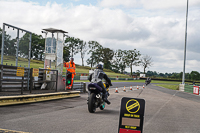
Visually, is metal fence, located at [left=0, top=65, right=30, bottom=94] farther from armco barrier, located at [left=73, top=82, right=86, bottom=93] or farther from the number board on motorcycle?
the number board on motorcycle

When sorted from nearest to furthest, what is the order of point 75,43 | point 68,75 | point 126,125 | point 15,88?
point 126,125, point 15,88, point 68,75, point 75,43

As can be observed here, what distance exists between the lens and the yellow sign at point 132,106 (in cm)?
460

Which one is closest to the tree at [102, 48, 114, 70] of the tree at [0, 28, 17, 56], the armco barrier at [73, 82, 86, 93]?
the armco barrier at [73, 82, 86, 93]

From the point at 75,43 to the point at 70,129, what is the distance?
322 ft


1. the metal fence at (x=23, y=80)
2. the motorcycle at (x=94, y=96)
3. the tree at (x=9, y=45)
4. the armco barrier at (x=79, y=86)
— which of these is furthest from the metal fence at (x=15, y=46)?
the armco barrier at (x=79, y=86)

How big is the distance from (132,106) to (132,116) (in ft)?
0.60

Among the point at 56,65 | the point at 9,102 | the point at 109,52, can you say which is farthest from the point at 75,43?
the point at 9,102

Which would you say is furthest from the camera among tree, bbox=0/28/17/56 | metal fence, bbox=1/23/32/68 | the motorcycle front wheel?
tree, bbox=0/28/17/56

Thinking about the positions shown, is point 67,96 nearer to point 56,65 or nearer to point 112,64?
point 56,65

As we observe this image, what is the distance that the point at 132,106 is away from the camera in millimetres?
4645

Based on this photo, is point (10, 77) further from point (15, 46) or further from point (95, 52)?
point (95, 52)

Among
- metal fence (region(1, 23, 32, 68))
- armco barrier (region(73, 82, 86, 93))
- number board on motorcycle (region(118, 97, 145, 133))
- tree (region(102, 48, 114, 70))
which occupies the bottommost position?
armco barrier (region(73, 82, 86, 93))

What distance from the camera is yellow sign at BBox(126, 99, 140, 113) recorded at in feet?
15.1

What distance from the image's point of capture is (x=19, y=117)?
7602 mm
